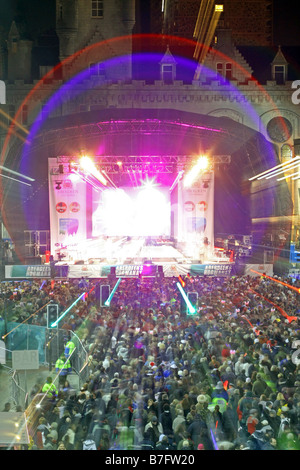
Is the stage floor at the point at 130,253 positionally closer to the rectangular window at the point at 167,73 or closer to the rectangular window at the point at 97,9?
the rectangular window at the point at 167,73

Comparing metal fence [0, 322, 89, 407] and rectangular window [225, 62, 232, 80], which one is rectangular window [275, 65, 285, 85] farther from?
metal fence [0, 322, 89, 407]

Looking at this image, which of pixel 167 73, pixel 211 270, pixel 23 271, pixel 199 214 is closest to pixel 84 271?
pixel 23 271

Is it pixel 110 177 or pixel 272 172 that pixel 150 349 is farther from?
pixel 110 177

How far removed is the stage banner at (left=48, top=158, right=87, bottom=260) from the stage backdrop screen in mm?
1635

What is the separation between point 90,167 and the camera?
23938 millimetres

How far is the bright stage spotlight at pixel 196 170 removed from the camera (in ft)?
76.1

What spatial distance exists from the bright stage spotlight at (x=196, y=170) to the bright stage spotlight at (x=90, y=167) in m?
5.02

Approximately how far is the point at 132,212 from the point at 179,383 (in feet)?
65.9

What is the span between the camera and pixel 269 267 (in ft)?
73.1

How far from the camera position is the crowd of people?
6375 mm

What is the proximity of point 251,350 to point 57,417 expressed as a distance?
427 centimetres

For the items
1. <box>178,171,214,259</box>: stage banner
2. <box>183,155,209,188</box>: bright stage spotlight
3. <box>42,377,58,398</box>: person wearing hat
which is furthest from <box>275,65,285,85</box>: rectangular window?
<box>42,377,58,398</box>: person wearing hat

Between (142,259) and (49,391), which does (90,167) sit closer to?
(142,259)

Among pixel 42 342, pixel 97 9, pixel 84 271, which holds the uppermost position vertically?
pixel 97 9
